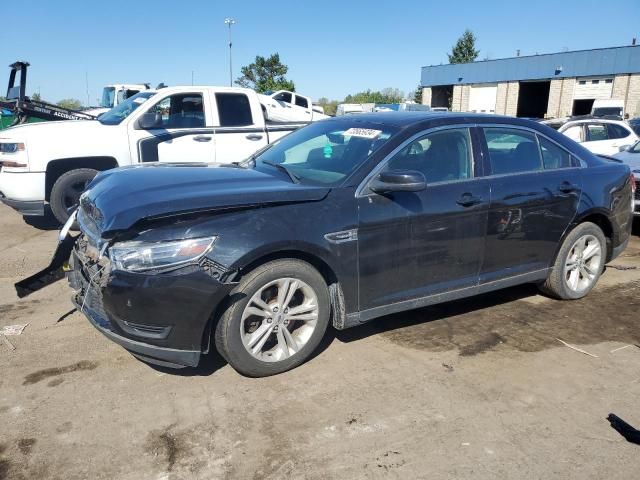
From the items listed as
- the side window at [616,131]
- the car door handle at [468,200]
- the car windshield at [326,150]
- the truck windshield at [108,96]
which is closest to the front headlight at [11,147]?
the car windshield at [326,150]

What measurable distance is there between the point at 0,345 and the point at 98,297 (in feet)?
4.02

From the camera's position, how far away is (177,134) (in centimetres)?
757

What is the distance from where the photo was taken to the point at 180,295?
298cm

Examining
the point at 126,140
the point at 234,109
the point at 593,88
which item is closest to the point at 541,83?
the point at 593,88

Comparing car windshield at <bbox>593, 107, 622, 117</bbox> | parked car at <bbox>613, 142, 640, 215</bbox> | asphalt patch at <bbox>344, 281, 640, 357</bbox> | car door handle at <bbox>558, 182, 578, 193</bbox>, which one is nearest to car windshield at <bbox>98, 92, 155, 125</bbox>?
asphalt patch at <bbox>344, 281, 640, 357</bbox>

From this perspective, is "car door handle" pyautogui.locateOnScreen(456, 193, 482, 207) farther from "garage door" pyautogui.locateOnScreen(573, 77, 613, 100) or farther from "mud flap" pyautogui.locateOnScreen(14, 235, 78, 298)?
"garage door" pyautogui.locateOnScreen(573, 77, 613, 100)

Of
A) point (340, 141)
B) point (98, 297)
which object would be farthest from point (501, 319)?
point (98, 297)

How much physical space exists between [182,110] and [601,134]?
31.2 feet

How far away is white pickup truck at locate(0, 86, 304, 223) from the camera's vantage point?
277 inches

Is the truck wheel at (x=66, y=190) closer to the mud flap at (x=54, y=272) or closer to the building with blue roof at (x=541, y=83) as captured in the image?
the mud flap at (x=54, y=272)

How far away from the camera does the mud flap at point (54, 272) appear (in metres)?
3.98

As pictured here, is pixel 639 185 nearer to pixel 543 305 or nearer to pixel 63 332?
pixel 543 305

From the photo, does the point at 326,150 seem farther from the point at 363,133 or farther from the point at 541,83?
the point at 541,83

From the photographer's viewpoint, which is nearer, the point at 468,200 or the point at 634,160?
the point at 468,200
